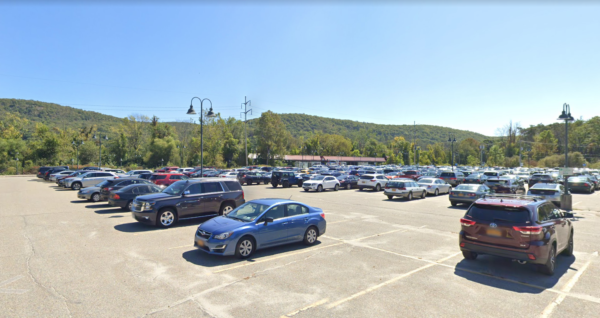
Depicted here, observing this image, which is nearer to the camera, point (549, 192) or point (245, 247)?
point (245, 247)

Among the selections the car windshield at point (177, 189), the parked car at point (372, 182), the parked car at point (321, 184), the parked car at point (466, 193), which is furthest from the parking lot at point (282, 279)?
the parked car at point (372, 182)

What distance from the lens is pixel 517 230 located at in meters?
7.13

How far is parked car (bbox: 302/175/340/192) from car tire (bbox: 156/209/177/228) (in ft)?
60.2

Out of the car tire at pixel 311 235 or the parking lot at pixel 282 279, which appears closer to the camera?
the parking lot at pixel 282 279

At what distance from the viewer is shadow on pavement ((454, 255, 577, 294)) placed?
6816mm

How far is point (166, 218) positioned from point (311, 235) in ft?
19.6

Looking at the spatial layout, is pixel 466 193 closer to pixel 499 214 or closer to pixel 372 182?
pixel 372 182

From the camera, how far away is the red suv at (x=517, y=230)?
703 centimetres

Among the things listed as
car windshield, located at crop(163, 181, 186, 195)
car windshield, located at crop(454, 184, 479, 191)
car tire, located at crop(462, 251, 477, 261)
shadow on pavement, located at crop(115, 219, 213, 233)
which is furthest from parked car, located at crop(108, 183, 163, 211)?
car windshield, located at crop(454, 184, 479, 191)

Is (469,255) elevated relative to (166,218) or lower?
lower

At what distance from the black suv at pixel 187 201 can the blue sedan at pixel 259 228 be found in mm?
4146

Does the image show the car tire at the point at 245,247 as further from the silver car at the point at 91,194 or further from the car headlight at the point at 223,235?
the silver car at the point at 91,194

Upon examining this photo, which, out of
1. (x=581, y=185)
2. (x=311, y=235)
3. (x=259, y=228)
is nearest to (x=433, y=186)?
(x=581, y=185)

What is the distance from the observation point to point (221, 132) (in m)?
101
